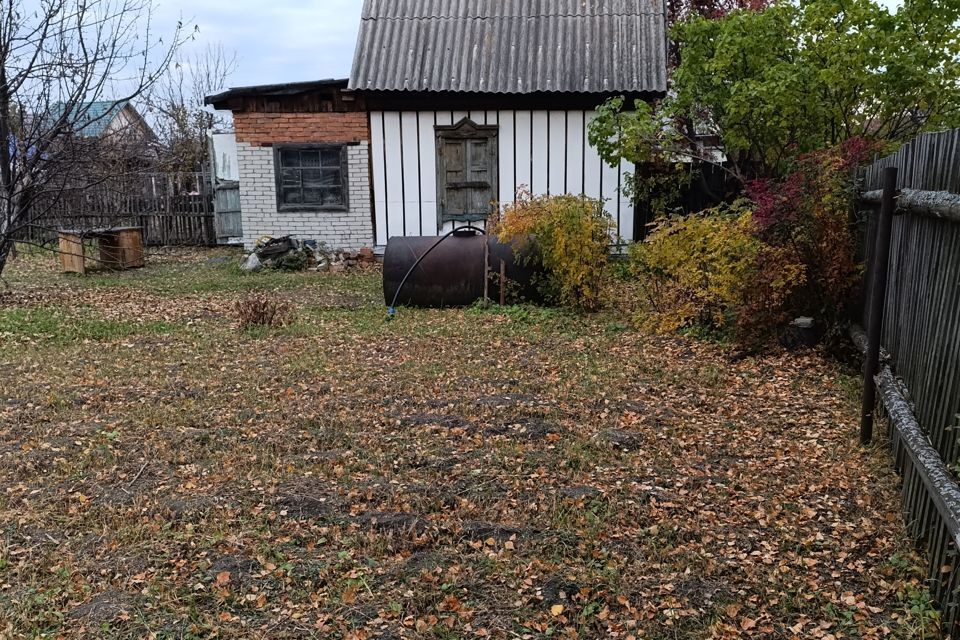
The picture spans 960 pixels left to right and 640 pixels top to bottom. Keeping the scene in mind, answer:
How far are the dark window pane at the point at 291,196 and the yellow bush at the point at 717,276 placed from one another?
7486mm

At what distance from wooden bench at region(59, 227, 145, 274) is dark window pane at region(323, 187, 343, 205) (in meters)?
3.53

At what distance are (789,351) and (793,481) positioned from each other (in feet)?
8.33

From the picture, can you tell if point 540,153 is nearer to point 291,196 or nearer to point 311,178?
point 311,178

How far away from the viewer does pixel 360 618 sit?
9.38 ft

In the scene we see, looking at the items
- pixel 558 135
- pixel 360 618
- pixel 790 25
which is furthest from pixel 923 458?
pixel 558 135

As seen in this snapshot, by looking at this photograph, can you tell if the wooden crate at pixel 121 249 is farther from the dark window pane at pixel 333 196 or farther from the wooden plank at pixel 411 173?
the wooden plank at pixel 411 173

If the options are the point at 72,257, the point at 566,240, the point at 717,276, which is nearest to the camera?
the point at 717,276

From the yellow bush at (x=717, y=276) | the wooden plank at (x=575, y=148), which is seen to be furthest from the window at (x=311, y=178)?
the yellow bush at (x=717, y=276)

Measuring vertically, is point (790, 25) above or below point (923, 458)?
above

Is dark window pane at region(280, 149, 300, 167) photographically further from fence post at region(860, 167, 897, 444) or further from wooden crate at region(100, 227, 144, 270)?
fence post at region(860, 167, 897, 444)

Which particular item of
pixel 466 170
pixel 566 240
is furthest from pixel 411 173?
pixel 566 240

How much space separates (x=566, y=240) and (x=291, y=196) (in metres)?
6.91

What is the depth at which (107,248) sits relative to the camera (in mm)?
13375

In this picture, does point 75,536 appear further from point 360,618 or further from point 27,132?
point 27,132
